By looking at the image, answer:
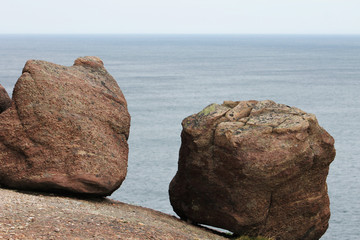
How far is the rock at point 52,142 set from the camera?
18.2 meters

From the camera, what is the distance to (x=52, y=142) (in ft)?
59.9

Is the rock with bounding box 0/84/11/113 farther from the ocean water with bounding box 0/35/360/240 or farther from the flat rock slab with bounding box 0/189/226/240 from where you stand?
the ocean water with bounding box 0/35/360/240

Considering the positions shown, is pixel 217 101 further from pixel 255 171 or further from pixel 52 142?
pixel 52 142

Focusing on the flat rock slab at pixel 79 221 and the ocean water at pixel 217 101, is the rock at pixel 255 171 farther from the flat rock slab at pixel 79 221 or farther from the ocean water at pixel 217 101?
the ocean water at pixel 217 101

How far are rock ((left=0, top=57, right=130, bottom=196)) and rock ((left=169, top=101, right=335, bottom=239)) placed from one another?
2.83 meters

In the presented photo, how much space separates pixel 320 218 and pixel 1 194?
1130 centimetres

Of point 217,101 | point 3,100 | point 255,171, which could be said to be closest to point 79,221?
point 255,171

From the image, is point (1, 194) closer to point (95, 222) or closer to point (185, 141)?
point (95, 222)

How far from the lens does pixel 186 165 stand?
19891 mm

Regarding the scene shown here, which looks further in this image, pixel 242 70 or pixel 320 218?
pixel 242 70

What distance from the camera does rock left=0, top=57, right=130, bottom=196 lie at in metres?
18.2

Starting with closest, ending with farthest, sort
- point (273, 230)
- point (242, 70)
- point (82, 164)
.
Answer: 1. point (82, 164)
2. point (273, 230)
3. point (242, 70)

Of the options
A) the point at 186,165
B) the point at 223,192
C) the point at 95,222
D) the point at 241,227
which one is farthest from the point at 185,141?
the point at 95,222

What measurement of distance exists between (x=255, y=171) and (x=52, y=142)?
667 cm
